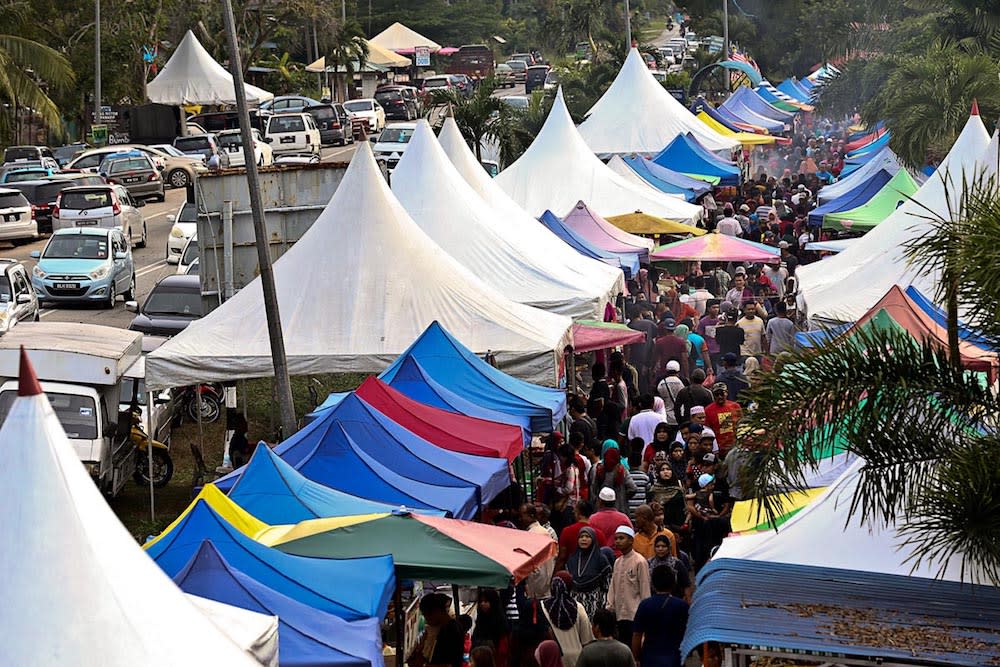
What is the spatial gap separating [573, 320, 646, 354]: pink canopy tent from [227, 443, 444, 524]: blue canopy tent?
7387 millimetres

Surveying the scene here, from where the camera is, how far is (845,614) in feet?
29.9

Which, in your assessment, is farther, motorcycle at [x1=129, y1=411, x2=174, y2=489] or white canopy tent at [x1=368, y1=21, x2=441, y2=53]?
white canopy tent at [x1=368, y1=21, x2=441, y2=53]

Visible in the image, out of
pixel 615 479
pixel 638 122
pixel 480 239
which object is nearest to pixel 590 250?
pixel 480 239

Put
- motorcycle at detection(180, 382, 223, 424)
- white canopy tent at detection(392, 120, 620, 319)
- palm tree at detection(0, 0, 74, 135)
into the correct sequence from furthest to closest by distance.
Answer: palm tree at detection(0, 0, 74, 135) → motorcycle at detection(180, 382, 223, 424) → white canopy tent at detection(392, 120, 620, 319)

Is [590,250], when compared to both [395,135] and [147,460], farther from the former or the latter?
[395,135]

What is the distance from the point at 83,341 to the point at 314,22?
187ft

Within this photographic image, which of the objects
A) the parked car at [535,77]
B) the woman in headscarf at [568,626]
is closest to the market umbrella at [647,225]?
A: the woman in headscarf at [568,626]

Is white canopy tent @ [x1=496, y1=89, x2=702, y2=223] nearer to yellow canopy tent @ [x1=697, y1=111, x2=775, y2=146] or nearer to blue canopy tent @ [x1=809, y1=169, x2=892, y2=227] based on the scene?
blue canopy tent @ [x1=809, y1=169, x2=892, y2=227]

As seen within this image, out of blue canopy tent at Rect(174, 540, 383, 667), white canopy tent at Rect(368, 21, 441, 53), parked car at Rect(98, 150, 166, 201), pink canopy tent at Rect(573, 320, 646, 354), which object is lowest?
parked car at Rect(98, 150, 166, 201)

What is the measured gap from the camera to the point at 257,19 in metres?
66.8

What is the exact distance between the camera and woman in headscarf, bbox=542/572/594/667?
35.6ft

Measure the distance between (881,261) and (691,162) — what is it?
17.6 m

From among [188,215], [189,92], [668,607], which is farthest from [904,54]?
[668,607]

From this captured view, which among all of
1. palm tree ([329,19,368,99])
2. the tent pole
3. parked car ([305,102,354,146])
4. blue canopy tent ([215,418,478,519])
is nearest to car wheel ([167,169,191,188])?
parked car ([305,102,354,146])
